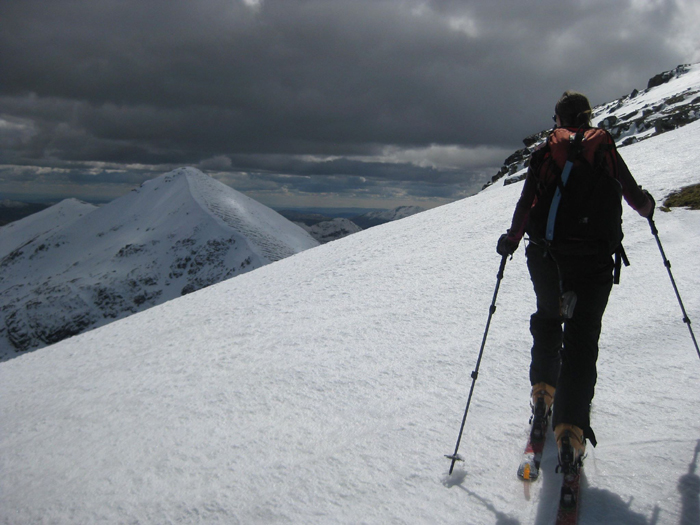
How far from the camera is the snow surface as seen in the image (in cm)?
366

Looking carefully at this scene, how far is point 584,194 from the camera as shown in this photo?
3.70 metres

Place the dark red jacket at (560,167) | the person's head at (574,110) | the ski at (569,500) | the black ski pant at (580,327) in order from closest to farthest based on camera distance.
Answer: the ski at (569,500) → the black ski pant at (580,327) → the dark red jacket at (560,167) → the person's head at (574,110)

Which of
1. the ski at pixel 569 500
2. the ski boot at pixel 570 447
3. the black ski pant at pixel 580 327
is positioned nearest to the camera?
the ski at pixel 569 500

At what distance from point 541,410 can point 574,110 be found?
283cm

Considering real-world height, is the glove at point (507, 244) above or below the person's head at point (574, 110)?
below

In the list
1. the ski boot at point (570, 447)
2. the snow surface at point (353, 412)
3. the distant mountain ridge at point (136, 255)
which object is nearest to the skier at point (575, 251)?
the ski boot at point (570, 447)

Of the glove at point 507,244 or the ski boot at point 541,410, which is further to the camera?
the glove at point 507,244

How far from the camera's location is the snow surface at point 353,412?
3.66 m

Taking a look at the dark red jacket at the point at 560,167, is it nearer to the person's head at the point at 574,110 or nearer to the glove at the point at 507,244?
the glove at the point at 507,244

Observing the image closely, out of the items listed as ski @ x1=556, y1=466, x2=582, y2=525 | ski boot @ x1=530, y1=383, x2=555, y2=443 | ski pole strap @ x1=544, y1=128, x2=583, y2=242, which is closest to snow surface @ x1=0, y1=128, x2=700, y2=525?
ski @ x1=556, y1=466, x2=582, y2=525

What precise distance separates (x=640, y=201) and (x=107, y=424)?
262 inches

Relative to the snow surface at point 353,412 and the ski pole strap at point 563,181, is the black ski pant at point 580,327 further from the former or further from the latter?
the snow surface at point 353,412

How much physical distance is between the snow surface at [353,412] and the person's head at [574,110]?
2971mm

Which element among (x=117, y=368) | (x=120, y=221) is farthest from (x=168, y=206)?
(x=117, y=368)
